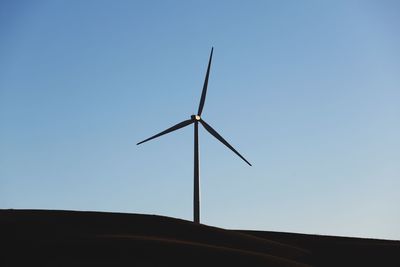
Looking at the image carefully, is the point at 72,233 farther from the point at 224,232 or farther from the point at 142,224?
the point at 224,232

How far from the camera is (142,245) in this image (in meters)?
39.1

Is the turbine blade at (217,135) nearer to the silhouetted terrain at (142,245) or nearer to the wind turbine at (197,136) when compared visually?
the wind turbine at (197,136)

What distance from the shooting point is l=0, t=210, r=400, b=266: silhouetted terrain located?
3528 cm

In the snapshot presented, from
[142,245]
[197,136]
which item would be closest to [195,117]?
[197,136]

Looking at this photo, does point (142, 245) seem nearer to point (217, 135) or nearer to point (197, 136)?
point (197, 136)

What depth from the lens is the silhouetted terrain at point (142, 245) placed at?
35281 millimetres

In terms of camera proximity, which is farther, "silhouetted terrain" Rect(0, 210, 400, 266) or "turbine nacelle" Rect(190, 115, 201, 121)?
"turbine nacelle" Rect(190, 115, 201, 121)

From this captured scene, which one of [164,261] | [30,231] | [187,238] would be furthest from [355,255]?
[30,231]

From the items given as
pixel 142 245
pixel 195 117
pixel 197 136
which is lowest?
pixel 142 245

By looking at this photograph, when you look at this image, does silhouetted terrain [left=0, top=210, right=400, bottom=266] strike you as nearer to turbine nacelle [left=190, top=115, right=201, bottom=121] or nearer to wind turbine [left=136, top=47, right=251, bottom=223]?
wind turbine [left=136, top=47, right=251, bottom=223]

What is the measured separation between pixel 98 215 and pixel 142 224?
386 centimetres

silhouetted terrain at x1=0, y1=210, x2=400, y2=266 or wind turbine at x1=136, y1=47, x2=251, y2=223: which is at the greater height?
wind turbine at x1=136, y1=47, x2=251, y2=223

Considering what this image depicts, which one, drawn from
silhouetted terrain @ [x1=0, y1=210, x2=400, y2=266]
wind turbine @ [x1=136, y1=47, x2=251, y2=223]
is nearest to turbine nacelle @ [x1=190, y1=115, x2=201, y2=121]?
wind turbine @ [x1=136, y1=47, x2=251, y2=223]

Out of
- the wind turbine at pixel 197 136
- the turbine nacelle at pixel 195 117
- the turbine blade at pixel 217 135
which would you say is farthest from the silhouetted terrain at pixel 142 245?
the turbine nacelle at pixel 195 117
